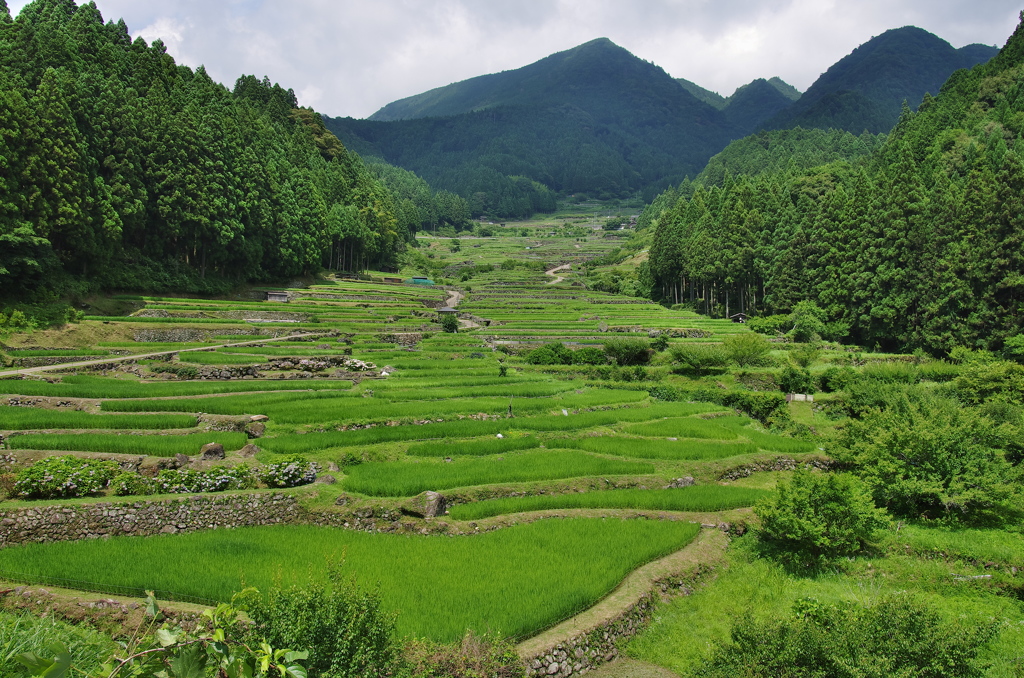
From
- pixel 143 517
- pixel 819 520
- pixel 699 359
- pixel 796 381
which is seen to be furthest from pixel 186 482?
pixel 699 359

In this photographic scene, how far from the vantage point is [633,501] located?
739 inches

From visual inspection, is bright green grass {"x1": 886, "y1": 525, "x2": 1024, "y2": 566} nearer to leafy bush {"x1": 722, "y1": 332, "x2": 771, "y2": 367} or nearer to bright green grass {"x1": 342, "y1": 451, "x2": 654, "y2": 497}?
bright green grass {"x1": 342, "y1": 451, "x2": 654, "y2": 497}

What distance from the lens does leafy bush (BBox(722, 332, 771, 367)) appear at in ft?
138

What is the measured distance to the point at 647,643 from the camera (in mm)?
12242

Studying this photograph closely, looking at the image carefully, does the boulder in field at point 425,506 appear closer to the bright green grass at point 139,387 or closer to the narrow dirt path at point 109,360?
the bright green grass at point 139,387

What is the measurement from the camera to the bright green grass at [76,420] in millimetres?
19297

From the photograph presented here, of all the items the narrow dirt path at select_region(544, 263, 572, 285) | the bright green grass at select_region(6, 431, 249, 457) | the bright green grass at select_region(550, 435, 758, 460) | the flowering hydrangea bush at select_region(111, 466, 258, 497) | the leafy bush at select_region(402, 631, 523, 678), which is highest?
the narrow dirt path at select_region(544, 263, 572, 285)

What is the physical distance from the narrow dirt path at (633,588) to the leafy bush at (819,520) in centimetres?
157

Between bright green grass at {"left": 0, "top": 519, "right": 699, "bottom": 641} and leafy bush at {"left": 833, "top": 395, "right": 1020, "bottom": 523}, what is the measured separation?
8.79 m

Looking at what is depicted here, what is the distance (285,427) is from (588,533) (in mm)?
13488

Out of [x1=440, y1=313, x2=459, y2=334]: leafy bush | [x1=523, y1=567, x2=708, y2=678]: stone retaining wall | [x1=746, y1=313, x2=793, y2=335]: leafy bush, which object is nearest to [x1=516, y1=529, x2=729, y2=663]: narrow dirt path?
[x1=523, y1=567, x2=708, y2=678]: stone retaining wall

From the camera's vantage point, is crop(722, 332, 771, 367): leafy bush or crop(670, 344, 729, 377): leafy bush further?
crop(722, 332, 771, 367): leafy bush

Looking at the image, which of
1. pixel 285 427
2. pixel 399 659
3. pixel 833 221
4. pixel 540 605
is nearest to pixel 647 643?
pixel 540 605

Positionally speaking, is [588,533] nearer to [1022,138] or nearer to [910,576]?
[910,576]
